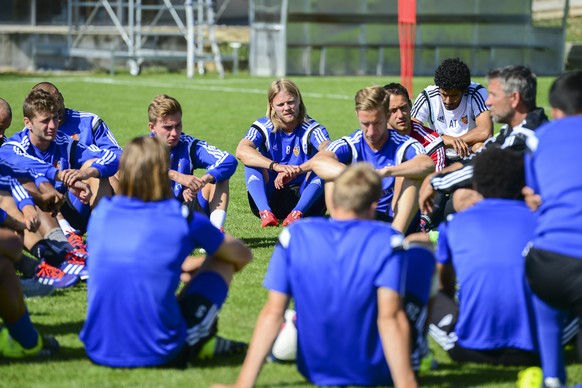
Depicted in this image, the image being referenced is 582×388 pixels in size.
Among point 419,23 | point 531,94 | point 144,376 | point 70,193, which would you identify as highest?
point 419,23

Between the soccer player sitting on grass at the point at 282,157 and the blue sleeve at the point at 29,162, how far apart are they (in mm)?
2189

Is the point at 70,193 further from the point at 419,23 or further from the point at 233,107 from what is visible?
the point at 419,23

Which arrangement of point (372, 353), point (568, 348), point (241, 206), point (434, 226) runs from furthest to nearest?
point (241, 206), point (434, 226), point (568, 348), point (372, 353)

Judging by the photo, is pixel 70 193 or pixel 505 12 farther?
pixel 505 12

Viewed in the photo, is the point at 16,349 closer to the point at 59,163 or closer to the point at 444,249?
the point at 444,249

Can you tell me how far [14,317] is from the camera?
19.2 feet

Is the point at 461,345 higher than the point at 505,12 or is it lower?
lower

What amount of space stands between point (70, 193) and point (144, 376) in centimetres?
376

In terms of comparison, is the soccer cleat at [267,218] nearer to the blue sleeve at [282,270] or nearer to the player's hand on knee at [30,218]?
the player's hand on knee at [30,218]

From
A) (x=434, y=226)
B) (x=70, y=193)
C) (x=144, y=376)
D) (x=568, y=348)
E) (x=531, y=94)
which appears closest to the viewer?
(x=144, y=376)

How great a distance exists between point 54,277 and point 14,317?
199cm

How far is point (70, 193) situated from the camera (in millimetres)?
9117

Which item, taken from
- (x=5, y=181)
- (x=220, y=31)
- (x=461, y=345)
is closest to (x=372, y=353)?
(x=461, y=345)

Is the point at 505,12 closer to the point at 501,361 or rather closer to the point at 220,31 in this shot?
the point at 220,31
